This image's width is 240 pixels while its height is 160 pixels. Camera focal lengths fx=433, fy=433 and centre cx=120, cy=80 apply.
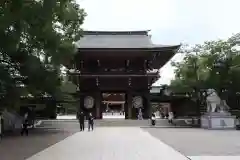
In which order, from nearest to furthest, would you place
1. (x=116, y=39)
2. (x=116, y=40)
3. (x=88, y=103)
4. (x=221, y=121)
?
(x=221, y=121) → (x=88, y=103) → (x=116, y=40) → (x=116, y=39)

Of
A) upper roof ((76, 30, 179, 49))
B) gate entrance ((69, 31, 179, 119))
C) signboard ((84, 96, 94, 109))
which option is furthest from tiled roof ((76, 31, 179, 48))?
signboard ((84, 96, 94, 109))

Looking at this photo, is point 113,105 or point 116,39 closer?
point 116,39

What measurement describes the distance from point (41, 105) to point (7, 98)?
24.4 metres

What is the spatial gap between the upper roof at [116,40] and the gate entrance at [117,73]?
19 cm

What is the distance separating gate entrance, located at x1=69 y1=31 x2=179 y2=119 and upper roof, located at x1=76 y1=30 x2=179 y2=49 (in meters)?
0.19

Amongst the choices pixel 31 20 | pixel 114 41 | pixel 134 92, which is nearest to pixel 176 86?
pixel 134 92

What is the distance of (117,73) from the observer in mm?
50344

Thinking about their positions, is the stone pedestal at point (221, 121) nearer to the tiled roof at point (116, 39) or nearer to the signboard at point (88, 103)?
the tiled roof at point (116, 39)

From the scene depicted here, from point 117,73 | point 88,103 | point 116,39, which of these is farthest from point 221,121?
point 116,39

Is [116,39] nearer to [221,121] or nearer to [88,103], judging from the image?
[88,103]

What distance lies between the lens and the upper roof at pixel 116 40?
51.5 meters

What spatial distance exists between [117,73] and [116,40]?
801 centimetres

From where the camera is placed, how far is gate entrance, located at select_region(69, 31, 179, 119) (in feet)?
162

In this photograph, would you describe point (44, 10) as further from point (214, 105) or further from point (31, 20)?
point (214, 105)
